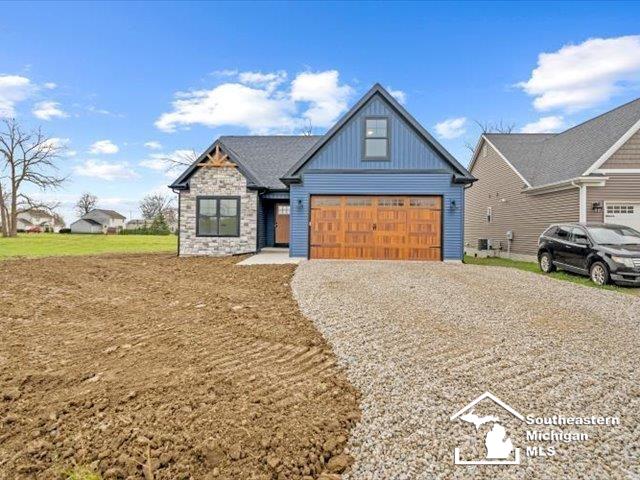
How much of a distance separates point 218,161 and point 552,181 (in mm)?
13497

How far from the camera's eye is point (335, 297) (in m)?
7.00

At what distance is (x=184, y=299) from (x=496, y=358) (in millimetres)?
5646

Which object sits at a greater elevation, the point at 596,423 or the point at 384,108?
the point at 384,108

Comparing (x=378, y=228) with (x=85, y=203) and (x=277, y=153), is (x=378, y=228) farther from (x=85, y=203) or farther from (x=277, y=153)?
(x=85, y=203)

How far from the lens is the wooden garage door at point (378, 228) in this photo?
12945mm

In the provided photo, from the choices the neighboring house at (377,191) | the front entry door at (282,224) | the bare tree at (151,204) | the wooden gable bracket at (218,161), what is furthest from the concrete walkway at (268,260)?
the bare tree at (151,204)

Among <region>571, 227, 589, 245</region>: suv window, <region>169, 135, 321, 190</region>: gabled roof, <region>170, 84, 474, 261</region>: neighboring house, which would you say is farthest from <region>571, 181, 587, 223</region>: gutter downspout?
<region>169, 135, 321, 190</region>: gabled roof

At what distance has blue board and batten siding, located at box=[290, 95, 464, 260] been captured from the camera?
509 inches

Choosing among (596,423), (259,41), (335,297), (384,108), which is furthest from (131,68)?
(596,423)

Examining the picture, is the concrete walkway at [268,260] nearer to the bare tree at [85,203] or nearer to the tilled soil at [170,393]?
the tilled soil at [170,393]

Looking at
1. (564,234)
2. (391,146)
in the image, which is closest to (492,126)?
(391,146)

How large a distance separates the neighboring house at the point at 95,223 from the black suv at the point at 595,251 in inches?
3030

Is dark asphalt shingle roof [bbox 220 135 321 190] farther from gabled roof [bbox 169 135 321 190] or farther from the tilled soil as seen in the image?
the tilled soil

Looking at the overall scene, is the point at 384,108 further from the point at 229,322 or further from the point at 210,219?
the point at 229,322
